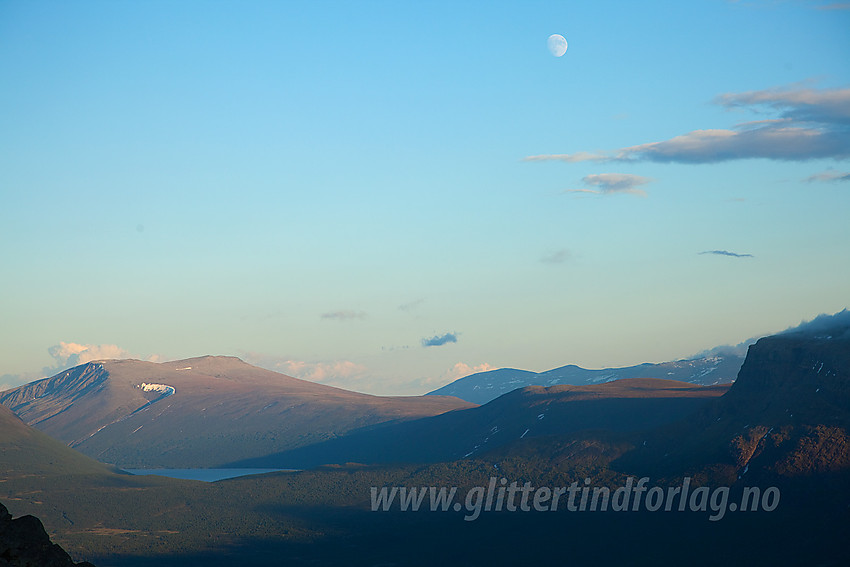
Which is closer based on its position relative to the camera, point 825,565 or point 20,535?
point 20,535

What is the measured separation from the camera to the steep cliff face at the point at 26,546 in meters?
45.1

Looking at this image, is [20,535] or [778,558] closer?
[20,535]

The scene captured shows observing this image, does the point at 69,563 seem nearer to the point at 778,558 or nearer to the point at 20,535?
the point at 20,535

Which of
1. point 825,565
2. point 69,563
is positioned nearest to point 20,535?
point 69,563

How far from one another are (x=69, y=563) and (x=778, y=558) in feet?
612

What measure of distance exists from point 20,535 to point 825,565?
7243 inches

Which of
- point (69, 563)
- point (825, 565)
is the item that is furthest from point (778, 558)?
point (69, 563)

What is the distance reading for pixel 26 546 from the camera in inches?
1815

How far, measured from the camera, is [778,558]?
19975 centimetres

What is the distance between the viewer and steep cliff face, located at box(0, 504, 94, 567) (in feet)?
148

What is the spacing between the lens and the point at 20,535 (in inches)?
1829

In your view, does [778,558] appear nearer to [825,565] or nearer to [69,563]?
[825,565]

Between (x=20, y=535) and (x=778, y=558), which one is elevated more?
(x=20, y=535)

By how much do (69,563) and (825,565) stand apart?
18117 centimetres
